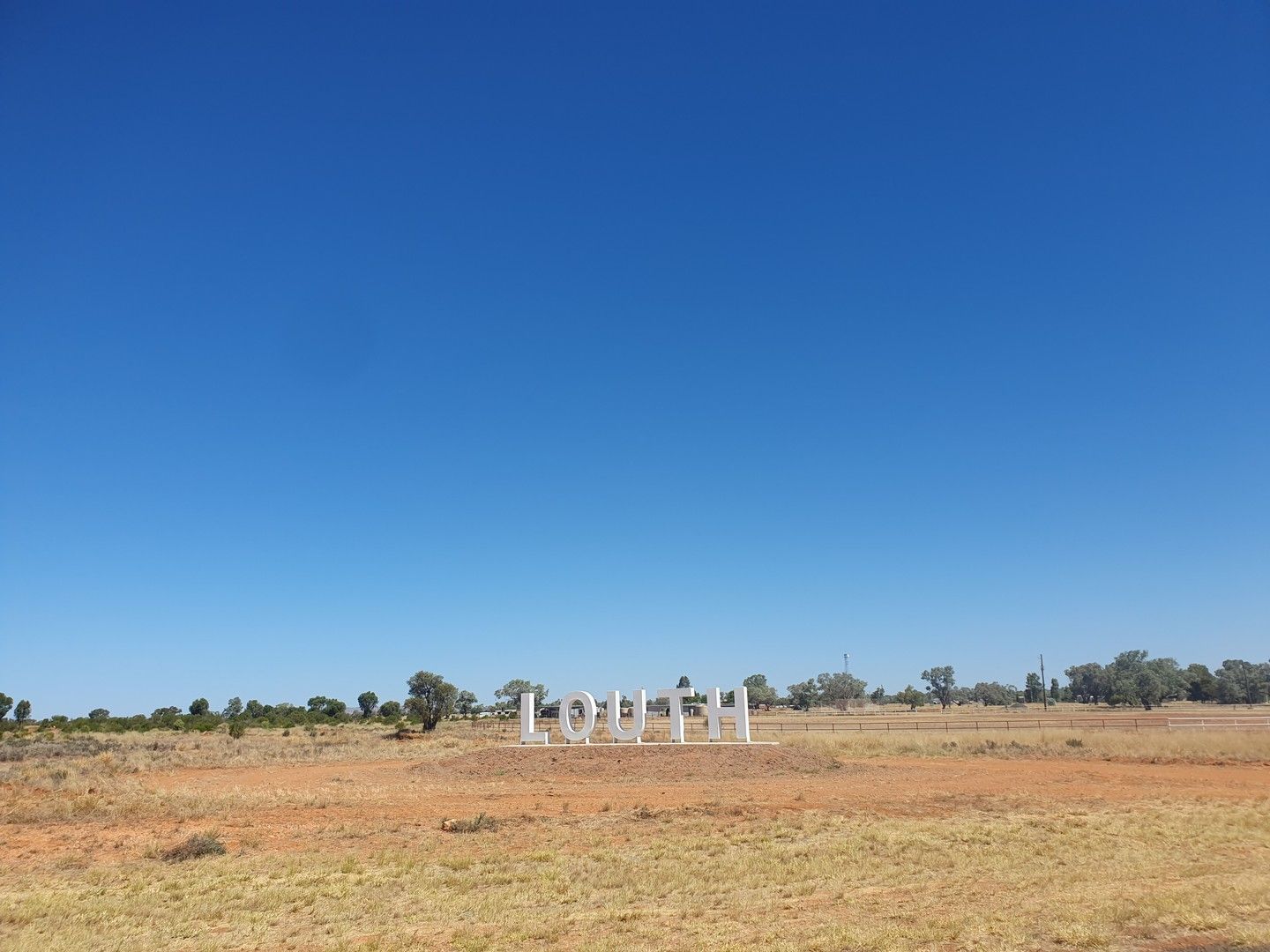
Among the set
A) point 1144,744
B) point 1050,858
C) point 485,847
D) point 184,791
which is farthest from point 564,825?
point 1144,744

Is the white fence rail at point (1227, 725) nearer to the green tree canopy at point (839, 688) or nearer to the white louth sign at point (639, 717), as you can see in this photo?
the white louth sign at point (639, 717)

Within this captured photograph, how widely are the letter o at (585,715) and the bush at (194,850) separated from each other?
83.8ft

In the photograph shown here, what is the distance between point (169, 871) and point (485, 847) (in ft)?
20.5

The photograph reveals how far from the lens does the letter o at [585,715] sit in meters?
43.1

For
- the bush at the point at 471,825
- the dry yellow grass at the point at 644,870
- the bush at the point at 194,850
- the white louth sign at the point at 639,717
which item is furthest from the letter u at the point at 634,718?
the bush at the point at 194,850

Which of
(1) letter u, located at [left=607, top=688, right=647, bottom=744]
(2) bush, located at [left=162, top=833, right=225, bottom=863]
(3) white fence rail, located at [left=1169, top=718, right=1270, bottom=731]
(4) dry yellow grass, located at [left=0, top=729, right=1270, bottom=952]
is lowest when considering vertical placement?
(4) dry yellow grass, located at [left=0, top=729, right=1270, bottom=952]

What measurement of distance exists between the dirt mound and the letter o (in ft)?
4.86

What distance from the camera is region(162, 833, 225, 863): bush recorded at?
1756cm

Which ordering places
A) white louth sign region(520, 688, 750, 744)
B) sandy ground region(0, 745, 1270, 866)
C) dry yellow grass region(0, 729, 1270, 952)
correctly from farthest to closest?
white louth sign region(520, 688, 750, 744), sandy ground region(0, 745, 1270, 866), dry yellow grass region(0, 729, 1270, 952)

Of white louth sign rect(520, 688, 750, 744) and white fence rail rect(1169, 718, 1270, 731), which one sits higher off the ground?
white louth sign rect(520, 688, 750, 744)

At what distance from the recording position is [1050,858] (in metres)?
16.4

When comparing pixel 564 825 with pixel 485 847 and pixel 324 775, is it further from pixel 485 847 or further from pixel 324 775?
pixel 324 775

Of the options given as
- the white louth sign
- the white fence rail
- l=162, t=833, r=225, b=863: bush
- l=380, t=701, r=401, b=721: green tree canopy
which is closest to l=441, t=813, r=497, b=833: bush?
l=162, t=833, r=225, b=863: bush

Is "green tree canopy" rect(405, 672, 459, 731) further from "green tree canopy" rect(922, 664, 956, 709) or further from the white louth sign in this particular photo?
"green tree canopy" rect(922, 664, 956, 709)
